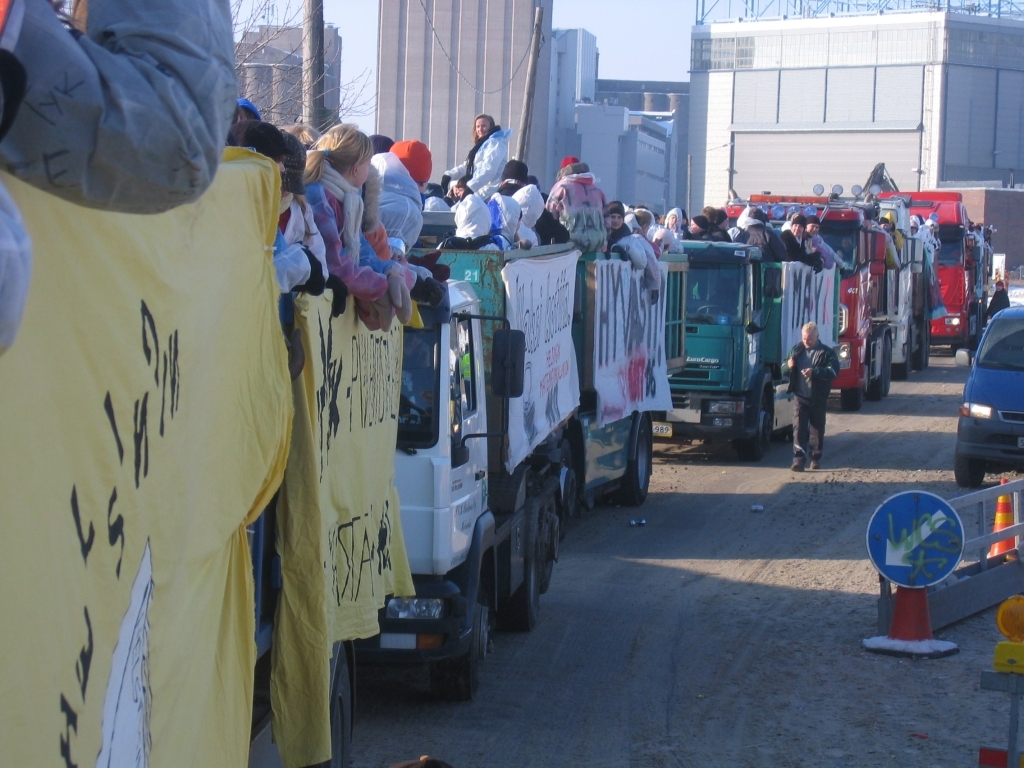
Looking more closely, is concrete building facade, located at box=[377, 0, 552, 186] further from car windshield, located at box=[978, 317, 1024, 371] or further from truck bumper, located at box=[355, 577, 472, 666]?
truck bumper, located at box=[355, 577, 472, 666]

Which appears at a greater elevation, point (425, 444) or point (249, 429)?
point (249, 429)

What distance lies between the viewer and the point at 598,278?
36.3 ft

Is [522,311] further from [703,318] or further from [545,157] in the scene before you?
[545,157]

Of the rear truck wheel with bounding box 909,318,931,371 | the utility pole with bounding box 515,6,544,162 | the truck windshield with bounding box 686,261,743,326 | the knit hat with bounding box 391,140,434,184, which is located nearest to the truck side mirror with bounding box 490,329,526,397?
the knit hat with bounding box 391,140,434,184

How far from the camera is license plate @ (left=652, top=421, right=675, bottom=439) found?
15.6m

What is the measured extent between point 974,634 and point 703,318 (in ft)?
25.1

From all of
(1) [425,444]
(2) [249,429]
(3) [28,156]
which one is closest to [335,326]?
(2) [249,429]

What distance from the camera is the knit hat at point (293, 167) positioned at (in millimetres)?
4059

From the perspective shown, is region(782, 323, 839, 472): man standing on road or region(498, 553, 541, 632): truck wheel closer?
region(498, 553, 541, 632): truck wheel

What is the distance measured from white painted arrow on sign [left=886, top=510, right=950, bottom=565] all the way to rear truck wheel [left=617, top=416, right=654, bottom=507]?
517 cm

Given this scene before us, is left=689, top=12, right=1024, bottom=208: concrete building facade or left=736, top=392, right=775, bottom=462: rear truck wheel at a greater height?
left=689, top=12, right=1024, bottom=208: concrete building facade

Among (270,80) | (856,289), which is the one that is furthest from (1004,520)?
(856,289)

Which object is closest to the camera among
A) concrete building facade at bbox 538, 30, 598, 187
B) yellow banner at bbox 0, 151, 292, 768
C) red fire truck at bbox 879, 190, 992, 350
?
yellow banner at bbox 0, 151, 292, 768

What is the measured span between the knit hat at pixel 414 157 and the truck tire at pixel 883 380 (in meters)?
17.2
